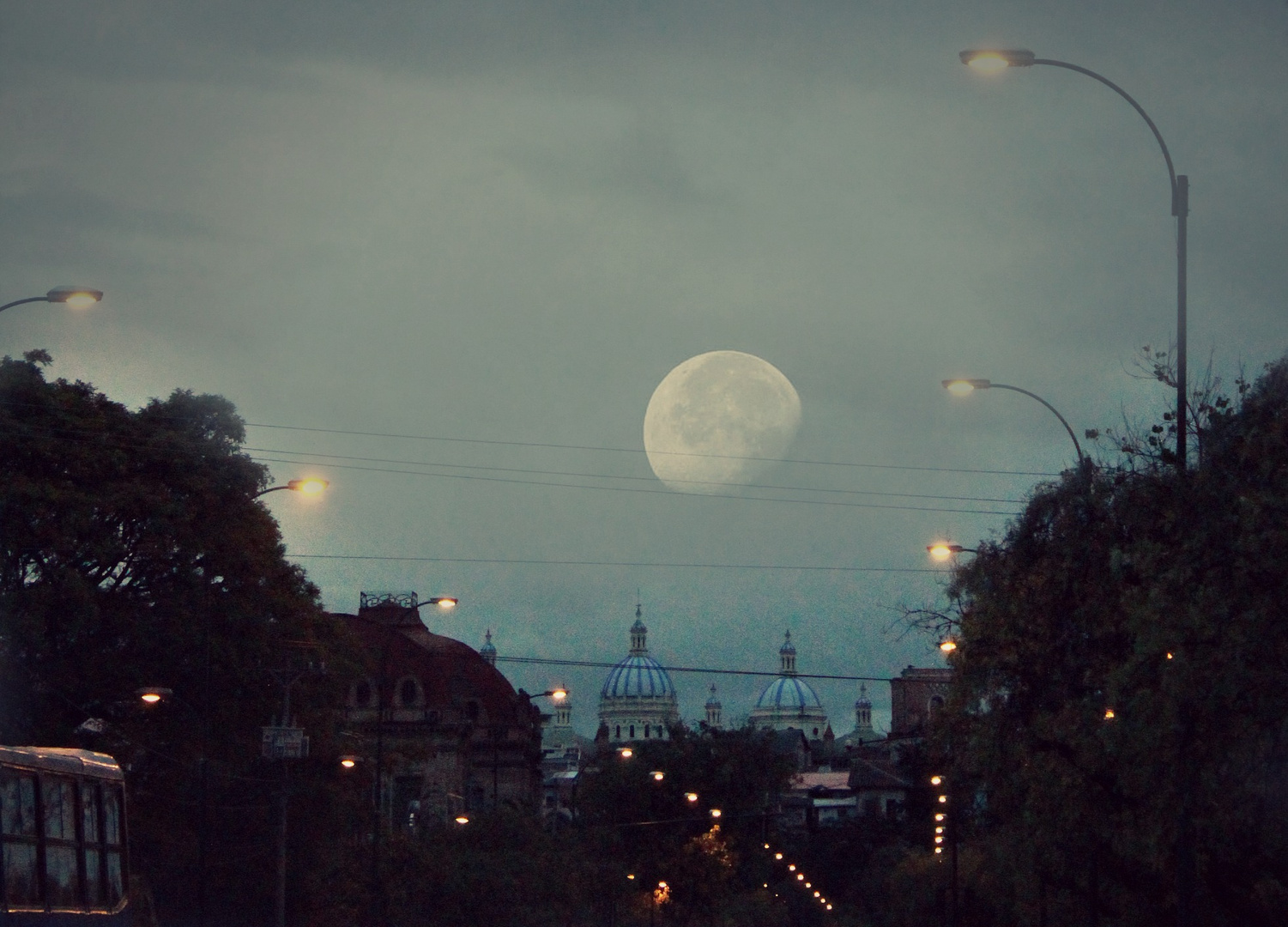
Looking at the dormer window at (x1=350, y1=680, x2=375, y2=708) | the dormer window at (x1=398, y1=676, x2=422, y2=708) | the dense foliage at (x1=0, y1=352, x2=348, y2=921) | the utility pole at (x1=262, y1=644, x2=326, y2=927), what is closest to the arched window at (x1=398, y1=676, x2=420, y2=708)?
the dormer window at (x1=398, y1=676, x2=422, y2=708)

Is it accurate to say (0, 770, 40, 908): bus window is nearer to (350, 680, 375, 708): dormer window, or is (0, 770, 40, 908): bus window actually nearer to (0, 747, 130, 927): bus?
(0, 747, 130, 927): bus

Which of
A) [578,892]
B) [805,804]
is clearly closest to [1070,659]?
[578,892]

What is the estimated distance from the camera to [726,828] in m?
92.9

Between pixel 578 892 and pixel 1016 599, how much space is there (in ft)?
133

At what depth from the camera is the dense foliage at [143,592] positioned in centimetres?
3981

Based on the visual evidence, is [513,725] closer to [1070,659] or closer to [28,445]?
[28,445]

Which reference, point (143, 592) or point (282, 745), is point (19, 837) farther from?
point (143, 592)

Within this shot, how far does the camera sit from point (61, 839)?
1912 cm

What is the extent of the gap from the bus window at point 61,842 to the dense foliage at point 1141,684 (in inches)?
460

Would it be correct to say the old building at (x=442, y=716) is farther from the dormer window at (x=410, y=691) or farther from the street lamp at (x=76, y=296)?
the street lamp at (x=76, y=296)

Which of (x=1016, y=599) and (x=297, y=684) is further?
(x=297, y=684)

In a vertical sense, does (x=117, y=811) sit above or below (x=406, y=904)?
above

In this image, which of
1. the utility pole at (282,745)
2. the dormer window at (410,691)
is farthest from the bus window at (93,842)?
the dormer window at (410,691)

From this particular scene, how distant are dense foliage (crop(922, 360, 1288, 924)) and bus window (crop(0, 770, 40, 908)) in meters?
11.8
